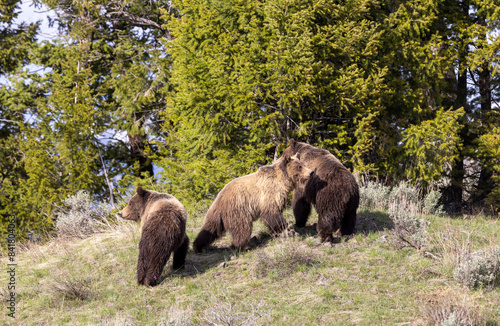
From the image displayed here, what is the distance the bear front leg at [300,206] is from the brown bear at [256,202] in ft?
1.14

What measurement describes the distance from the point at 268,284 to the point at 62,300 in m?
3.32

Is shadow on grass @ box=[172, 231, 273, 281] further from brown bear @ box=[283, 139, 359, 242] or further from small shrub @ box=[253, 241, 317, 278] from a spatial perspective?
brown bear @ box=[283, 139, 359, 242]

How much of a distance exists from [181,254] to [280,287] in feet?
6.22

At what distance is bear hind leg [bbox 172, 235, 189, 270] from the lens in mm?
8430

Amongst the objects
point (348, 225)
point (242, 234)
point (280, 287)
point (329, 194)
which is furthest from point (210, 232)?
point (348, 225)

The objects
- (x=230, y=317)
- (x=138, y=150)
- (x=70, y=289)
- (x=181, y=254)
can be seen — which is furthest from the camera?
(x=138, y=150)

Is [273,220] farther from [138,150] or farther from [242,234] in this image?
[138,150]

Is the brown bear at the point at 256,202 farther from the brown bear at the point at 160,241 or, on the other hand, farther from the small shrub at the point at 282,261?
the brown bear at the point at 160,241

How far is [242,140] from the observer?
15422 millimetres

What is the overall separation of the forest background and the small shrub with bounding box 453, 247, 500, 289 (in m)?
6.69

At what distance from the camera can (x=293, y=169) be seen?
8938 mm

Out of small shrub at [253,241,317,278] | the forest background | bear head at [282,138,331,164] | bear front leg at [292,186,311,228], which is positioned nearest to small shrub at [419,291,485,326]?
small shrub at [253,241,317,278]

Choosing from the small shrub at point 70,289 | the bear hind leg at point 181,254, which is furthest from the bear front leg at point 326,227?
the small shrub at point 70,289

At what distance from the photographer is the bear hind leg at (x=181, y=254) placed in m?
8.43
